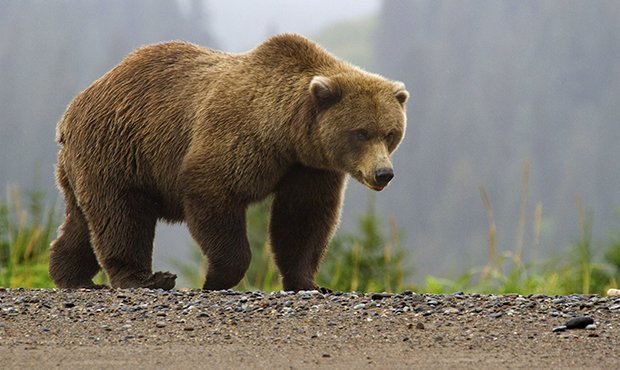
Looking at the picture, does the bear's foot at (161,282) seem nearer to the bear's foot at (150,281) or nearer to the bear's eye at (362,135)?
the bear's foot at (150,281)

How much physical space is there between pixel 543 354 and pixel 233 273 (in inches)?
104

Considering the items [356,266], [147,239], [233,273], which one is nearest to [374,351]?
[233,273]

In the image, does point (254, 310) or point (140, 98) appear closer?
point (254, 310)

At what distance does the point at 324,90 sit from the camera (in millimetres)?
6547

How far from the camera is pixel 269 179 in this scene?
6.77 m

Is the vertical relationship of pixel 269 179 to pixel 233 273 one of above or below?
above

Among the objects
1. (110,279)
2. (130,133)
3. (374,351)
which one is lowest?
(374,351)

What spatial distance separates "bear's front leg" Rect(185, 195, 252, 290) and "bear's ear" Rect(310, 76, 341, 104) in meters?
0.91

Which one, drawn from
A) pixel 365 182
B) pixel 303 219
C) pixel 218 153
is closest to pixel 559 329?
pixel 365 182

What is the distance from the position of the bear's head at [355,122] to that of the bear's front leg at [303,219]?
1.27 feet

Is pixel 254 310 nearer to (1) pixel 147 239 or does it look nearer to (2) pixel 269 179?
(2) pixel 269 179

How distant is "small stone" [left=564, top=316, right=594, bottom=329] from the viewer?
523 cm

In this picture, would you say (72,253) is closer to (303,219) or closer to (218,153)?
(218,153)

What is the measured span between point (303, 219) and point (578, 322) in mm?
2412
